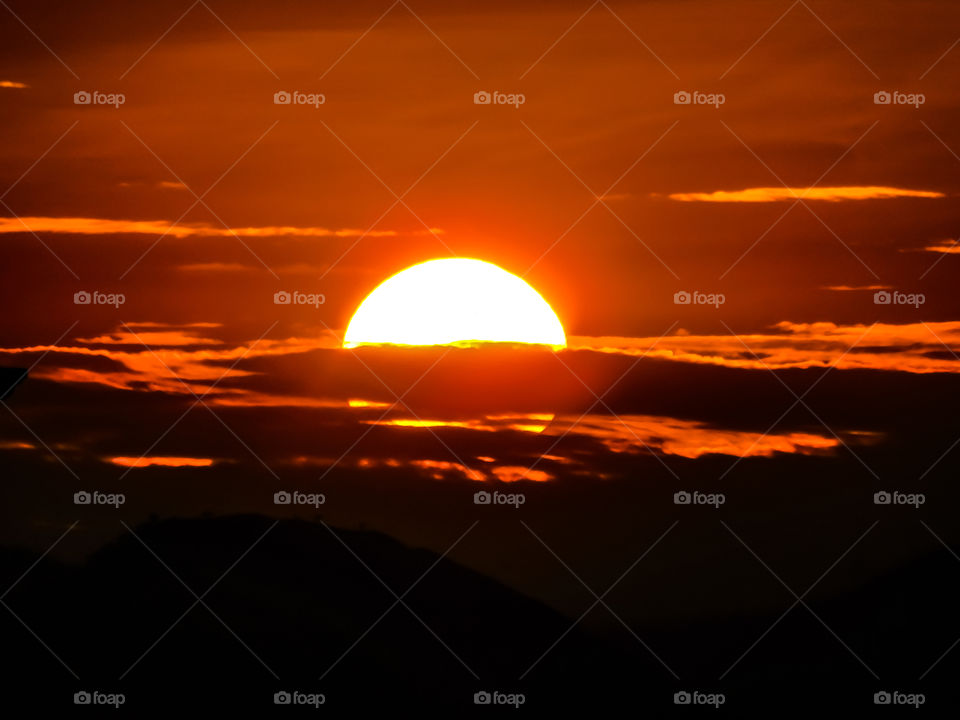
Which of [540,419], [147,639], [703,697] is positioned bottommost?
[703,697]

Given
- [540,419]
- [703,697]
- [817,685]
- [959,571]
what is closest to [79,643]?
[540,419]

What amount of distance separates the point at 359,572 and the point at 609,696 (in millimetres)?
15965

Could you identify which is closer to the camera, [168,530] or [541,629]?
[168,530]

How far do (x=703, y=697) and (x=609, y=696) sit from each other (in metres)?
31.7

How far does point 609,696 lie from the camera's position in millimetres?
55406

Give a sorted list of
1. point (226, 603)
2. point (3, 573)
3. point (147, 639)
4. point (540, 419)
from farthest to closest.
→ point (226, 603) < point (147, 639) < point (3, 573) < point (540, 419)

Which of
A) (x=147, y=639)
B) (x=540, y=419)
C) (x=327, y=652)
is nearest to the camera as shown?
(x=540, y=419)

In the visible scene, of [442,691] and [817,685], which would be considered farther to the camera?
[442,691]

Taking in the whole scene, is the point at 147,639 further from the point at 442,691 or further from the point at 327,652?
the point at 442,691

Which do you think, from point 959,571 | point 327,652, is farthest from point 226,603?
point 959,571

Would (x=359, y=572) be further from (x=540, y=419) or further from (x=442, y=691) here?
(x=540, y=419)

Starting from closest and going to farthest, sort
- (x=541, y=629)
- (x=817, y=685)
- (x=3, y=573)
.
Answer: (x=3, y=573)
(x=817, y=685)
(x=541, y=629)

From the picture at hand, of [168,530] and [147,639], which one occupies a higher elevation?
[168,530]

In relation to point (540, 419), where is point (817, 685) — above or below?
below
